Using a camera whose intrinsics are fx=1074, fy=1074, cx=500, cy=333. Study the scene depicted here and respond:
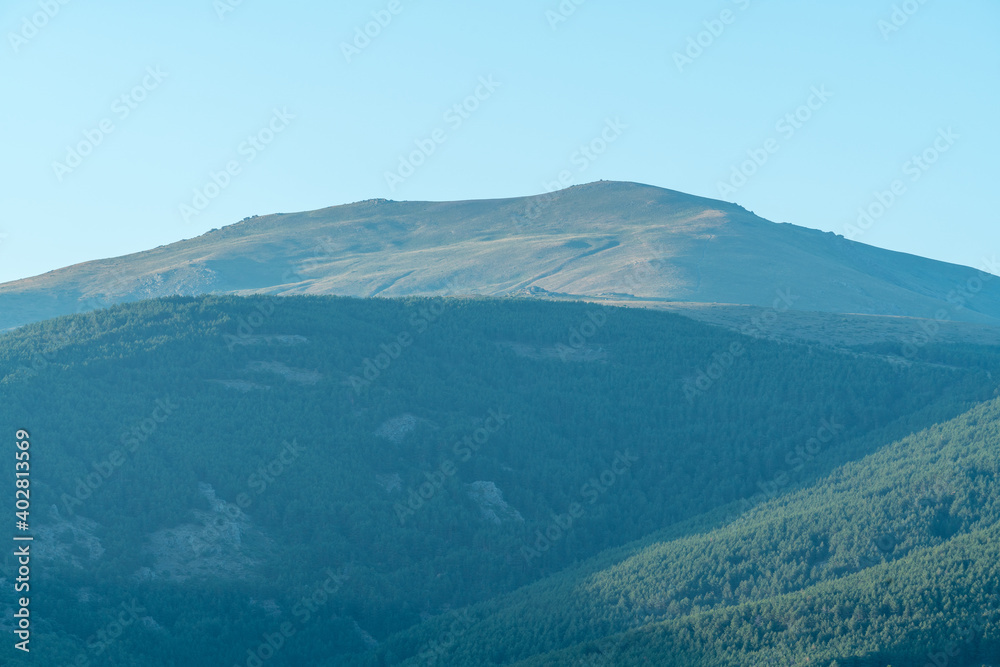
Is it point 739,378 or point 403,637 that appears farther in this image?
point 739,378

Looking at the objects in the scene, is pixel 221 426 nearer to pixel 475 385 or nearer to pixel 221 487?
pixel 221 487

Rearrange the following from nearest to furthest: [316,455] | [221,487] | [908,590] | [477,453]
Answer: [908,590]
[221,487]
[316,455]
[477,453]

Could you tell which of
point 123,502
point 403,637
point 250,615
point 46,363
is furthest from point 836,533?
point 46,363

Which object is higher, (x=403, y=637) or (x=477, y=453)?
(x=477, y=453)

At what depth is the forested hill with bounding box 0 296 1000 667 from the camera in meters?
64.5

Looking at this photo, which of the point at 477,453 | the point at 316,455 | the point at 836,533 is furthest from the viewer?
the point at 477,453

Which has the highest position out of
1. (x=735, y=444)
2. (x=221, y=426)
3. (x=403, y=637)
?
(x=221, y=426)

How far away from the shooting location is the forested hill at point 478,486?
64.5m

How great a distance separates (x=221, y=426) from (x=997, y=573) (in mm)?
58842

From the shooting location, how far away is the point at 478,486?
90875mm

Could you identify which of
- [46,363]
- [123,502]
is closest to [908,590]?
[123,502]

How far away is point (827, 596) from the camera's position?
60969mm

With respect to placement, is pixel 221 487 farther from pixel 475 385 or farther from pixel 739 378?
pixel 739 378

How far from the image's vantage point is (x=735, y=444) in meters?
97.9
